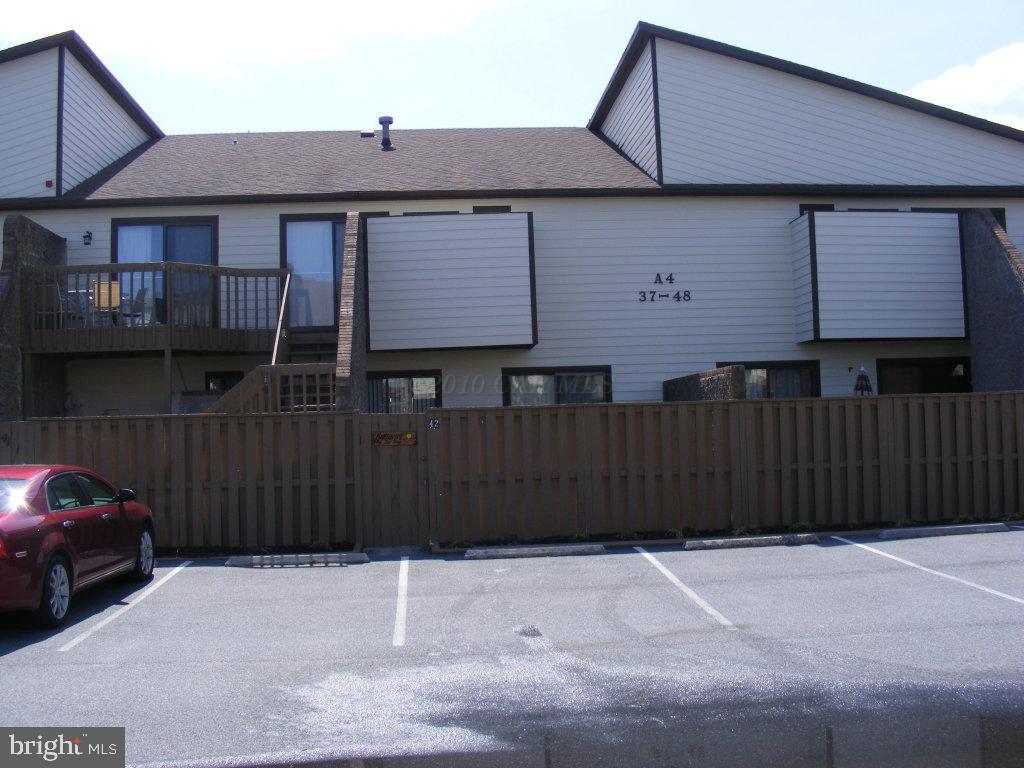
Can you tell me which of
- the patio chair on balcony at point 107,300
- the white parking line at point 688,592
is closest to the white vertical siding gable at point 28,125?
the patio chair on balcony at point 107,300

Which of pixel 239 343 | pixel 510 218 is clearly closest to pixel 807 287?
pixel 510 218

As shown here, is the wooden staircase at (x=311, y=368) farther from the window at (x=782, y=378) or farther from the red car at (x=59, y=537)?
the window at (x=782, y=378)

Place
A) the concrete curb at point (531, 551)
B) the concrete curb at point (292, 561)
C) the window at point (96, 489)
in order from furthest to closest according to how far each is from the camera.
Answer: the concrete curb at point (531, 551) < the concrete curb at point (292, 561) < the window at point (96, 489)

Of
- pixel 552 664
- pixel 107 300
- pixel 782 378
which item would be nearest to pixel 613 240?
pixel 782 378

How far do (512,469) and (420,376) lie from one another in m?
6.07

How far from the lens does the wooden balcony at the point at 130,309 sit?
14.9 metres

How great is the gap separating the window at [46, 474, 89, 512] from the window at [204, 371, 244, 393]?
322 inches

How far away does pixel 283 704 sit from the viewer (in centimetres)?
582

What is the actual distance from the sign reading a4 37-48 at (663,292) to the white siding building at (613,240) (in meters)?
0.06

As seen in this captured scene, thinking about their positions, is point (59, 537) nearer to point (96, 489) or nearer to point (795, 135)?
point (96, 489)

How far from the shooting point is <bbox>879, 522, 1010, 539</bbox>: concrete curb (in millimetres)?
11914

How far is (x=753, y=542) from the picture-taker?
1157cm

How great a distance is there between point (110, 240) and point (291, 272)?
3.63 m

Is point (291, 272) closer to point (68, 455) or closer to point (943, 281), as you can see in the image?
point (68, 455)
